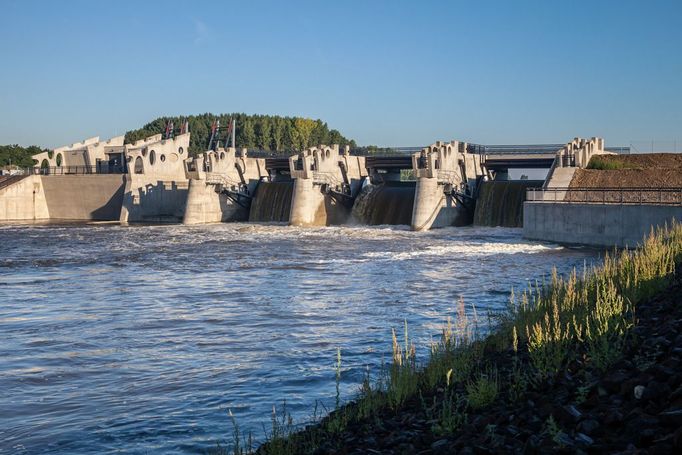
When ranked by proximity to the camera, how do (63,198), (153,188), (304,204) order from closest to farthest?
(304,204) < (153,188) < (63,198)

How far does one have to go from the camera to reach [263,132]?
150500mm

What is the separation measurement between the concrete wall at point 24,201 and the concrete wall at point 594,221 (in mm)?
49473

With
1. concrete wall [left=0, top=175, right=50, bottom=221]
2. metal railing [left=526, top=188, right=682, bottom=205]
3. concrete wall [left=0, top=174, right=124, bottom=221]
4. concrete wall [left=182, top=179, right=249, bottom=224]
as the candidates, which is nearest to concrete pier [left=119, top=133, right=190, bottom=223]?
concrete wall [left=182, top=179, right=249, bottom=224]

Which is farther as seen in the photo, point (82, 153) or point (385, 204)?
point (82, 153)

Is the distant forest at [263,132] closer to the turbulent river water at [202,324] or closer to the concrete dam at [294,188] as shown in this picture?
the concrete dam at [294,188]

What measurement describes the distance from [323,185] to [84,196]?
2523cm

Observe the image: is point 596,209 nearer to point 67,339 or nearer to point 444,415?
point 67,339

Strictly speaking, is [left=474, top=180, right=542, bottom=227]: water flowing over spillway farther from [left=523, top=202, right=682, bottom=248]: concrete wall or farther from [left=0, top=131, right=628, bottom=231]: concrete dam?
[left=523, top=202, right=682, bottom=248]: concrete wall

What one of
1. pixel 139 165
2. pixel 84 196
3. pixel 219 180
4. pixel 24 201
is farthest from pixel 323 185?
pixel 24 201

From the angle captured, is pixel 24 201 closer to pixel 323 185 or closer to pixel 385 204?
pixel 323 185

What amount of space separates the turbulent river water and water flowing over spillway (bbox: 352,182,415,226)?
13.7 meters

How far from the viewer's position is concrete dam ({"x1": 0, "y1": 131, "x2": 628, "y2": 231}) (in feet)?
175

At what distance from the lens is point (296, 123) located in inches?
6181

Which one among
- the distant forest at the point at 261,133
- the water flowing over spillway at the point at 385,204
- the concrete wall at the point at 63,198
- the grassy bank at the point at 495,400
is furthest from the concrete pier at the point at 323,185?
the distant forest at the point at 261,133
